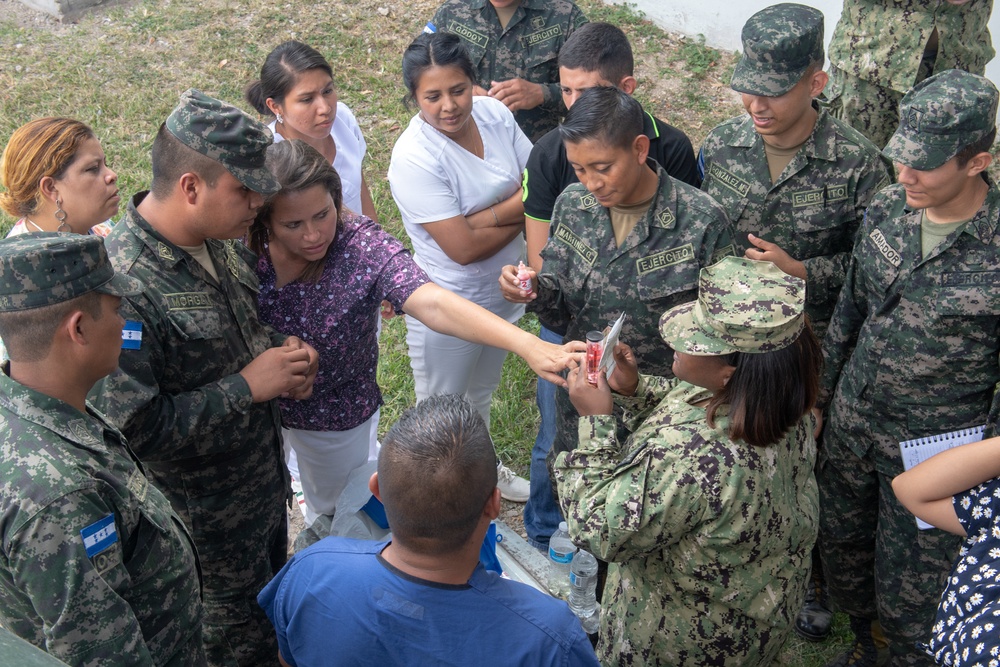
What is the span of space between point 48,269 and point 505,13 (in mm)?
3656

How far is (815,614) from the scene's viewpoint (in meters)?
4.11

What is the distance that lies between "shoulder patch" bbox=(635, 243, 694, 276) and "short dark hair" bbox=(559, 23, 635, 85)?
1134 mm

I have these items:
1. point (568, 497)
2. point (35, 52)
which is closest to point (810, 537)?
point (568, 497)

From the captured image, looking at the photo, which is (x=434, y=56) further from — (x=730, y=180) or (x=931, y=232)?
(x=931, y=232)

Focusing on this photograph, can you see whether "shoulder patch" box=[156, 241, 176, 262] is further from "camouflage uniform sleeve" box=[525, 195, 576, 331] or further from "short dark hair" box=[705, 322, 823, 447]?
"short dark hair" box=[705, 322, 823, 447]

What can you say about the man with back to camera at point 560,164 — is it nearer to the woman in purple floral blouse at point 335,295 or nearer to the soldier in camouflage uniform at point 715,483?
the woman in purple floral blouse at point 335,295

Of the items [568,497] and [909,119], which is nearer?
[568,497]

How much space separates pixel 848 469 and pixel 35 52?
9332 mm

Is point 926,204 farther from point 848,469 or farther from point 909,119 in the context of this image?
point 848,469

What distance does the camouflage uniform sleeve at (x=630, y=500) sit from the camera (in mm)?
2445

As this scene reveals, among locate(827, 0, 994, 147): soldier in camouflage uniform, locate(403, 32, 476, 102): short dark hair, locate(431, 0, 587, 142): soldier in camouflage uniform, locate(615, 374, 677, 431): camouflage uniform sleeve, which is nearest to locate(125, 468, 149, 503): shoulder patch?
locate(615, 374, 677, 431): camouflage uniform sleeve

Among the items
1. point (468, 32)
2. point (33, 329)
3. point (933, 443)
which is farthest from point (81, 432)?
point (468, 32)

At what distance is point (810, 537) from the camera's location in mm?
2695

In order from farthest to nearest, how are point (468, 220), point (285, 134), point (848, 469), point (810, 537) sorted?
point (285, 134)
point (468, 220)
point (848, 469)
point (810, 537)
